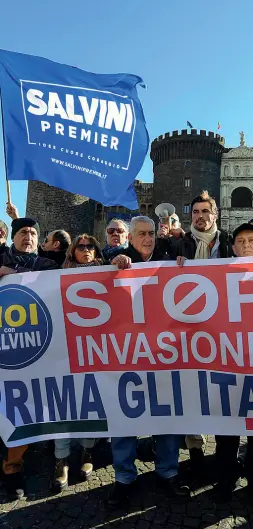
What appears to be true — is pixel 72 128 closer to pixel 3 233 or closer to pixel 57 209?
pixel 3 233

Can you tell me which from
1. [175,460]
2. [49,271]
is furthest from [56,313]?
[175,460]

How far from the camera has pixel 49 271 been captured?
11.4 feet

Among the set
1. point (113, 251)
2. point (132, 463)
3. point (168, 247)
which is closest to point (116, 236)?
point (113, 251)

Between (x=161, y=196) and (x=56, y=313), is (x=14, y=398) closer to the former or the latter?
(x=56, y=313)

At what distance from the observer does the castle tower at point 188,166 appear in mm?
46125

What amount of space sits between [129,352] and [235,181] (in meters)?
45.2

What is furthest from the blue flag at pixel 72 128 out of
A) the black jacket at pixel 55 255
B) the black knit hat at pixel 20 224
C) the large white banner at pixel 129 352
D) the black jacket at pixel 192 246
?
the black jacket at pixel 55 255

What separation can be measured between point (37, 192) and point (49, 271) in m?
42.7

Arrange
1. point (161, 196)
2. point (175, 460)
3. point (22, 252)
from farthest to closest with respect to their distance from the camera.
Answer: point (161, 196) → point (22, 252) → point (175, 460)

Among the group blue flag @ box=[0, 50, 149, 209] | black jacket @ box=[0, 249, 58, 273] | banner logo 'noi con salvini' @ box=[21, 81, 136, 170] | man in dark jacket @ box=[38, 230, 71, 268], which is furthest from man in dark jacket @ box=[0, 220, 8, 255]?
banner logo 'noi con salvini' @ box=[21, 81, 136, 170]

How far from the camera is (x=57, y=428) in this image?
10.8 ft

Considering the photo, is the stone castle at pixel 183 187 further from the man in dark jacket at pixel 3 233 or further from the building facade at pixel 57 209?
the man in dark jacket at pixel 3 233

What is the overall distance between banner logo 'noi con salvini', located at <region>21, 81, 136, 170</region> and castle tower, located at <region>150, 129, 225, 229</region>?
→ 41.6 m

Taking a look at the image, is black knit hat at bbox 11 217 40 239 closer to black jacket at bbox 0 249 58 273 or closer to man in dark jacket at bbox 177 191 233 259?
black jacket at bbox 0 249 58 273
